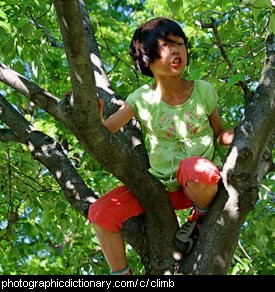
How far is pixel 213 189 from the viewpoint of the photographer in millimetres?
2908

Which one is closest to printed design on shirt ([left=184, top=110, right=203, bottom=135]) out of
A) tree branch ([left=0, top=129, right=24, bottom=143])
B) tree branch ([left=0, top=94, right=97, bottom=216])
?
tree branch ([left=0, top=94, right=97, bottom=216])

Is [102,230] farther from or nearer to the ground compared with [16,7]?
nearer to the ground

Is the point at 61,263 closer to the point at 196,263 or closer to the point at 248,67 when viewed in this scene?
the point at 248,67

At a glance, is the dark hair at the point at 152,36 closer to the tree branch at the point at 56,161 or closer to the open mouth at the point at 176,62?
the open mouth at the point at 176,62

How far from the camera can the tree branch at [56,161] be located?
3.31 meters

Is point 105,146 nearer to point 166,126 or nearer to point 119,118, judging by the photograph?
point 119,118

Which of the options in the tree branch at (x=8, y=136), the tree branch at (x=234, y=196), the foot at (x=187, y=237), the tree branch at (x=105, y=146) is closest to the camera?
the tree branch at (x=105, y=146)

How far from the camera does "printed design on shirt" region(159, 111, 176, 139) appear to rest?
10.6 ft

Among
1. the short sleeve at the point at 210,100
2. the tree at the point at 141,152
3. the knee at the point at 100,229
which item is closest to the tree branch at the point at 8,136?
the tree at the point at 141,152

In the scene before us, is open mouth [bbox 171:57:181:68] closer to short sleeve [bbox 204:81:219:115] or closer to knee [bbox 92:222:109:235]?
short sleeve [bbox 204:81:219:115]

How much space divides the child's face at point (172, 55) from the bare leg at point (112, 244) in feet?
2.76

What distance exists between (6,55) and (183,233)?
222cm

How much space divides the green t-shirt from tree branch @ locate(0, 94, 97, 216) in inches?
15.2
